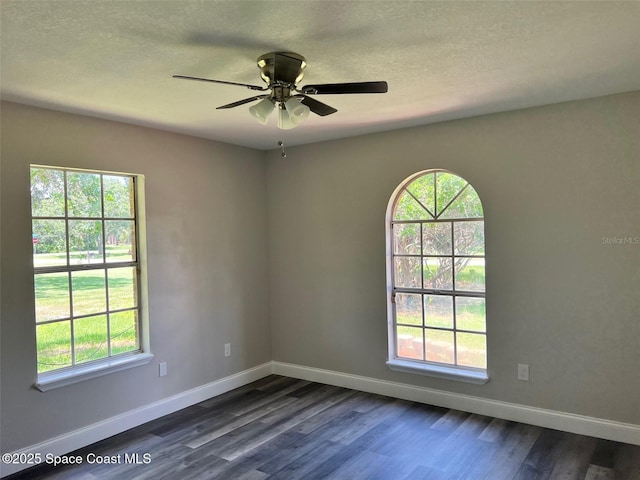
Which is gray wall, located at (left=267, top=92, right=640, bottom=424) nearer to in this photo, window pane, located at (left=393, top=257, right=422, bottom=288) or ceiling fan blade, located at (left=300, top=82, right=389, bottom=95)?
window pane, located at (left=393, top=257, right=422, bottom=288)

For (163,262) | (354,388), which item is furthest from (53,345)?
(354,388)

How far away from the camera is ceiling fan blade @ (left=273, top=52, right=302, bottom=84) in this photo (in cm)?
218

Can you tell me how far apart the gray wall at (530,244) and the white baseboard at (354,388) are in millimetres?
62

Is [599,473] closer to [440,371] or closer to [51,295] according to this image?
[440,371]

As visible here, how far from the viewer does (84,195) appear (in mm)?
3318

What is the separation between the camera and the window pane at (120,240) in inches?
137

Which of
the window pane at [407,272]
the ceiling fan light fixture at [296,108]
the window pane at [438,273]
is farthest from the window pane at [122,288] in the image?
the window pane at [438,273]

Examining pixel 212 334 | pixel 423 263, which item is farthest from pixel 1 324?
pixel 423 263

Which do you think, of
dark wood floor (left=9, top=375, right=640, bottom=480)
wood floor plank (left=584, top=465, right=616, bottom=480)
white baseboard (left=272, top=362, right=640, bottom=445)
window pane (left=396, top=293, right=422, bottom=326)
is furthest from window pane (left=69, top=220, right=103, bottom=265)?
wood floor plank (left=584, top=465, right=616, bottom=480)

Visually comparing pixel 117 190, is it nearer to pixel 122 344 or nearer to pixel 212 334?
pixel 122 344

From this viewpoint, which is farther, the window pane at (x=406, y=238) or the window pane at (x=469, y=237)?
the window pane at (x=406, y=238)

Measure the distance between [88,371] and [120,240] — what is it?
1.03 metres

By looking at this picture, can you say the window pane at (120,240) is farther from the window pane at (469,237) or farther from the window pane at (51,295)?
the window pane at (469,237)

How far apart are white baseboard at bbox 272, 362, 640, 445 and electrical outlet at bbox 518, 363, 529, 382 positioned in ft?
0.72
